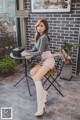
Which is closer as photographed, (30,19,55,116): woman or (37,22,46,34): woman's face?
(30,19,55,116): woman

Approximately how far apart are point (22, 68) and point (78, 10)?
182 centimetres

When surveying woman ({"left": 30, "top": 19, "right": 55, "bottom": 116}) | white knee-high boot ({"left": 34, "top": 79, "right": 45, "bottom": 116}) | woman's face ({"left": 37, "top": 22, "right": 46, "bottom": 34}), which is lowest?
white knee-high boot ({"left": 34, "top": 79, "right": 45, "bottom": 116})

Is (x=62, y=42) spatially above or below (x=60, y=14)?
below

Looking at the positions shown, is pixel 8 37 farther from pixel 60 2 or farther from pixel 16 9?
pixel 60 2

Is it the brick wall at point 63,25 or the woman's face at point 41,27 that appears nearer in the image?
the woman's face at point 41,27

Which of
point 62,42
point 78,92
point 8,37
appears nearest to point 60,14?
point 62,42

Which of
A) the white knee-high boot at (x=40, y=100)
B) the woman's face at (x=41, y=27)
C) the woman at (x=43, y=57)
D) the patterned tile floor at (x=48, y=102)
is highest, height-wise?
the woman's face at (x=41, y=27)

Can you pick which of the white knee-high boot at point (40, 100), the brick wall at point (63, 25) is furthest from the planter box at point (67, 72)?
the white knee-high boot at point (40, 100)

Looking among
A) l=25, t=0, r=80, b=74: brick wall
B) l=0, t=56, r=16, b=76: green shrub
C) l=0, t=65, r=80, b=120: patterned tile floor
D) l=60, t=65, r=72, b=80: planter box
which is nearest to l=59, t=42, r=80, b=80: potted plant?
l=60, t=65, r=72, b=80: planter box

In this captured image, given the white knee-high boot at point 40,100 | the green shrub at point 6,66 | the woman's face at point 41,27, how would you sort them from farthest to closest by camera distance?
1. the green shrub at point 6,66
2. the woman's face at point 41,27
3. the white knee-high boot at point 40,100

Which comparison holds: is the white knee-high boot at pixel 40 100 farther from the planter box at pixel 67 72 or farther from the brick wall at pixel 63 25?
the brick wall at pixel 63 25

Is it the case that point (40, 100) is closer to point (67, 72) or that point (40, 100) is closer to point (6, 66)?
point (67, 72)

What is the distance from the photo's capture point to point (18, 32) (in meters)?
4.17

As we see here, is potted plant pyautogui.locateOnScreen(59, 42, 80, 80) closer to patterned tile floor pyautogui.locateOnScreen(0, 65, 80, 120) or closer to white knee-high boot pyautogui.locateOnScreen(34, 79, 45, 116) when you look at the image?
patterned tile floor pyautogui.locateOnScreen(0, 65, 80, 120)
